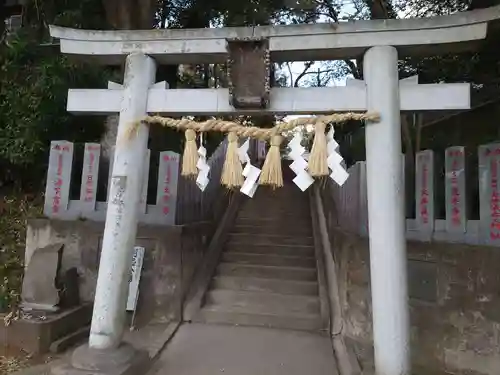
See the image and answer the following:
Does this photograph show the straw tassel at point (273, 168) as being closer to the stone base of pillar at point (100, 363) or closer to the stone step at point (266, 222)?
the stone base of pillar at point (100, 363)

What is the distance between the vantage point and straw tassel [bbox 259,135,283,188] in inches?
146

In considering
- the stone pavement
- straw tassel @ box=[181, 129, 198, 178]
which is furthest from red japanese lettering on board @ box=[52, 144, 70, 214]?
straw tassel @ box=[181, 129, 198, 178]

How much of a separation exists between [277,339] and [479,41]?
172 inches

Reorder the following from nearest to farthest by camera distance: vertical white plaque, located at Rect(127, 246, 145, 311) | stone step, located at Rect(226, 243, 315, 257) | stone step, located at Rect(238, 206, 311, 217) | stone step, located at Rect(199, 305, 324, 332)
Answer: vertical white plaque, located at Rect(127, 246, 145, 311) < stone step, located at Rect(199, 305, 324, 332) < stone step, located at Rect(226, 243, 315, 257) < stone step, located at Rect(238, 206, 311, 217)

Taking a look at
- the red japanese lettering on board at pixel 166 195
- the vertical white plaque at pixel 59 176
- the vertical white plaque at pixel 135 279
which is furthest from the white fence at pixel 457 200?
the vertical white plaque at pixel 59 176

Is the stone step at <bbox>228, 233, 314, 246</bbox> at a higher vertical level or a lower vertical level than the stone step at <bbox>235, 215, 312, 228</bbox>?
lower

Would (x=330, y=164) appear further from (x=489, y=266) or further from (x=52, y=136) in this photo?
(x=52, y=136)

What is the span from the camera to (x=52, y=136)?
767cm

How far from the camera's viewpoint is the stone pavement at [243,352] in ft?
15.9

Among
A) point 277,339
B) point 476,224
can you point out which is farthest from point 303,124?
point 277,339

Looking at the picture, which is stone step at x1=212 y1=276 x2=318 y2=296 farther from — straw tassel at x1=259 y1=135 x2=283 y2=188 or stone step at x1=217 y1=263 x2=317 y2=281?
straw tassel at x1=259 y1=135 x2=283 y2=188

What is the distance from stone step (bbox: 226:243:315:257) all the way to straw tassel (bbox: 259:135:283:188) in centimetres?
488

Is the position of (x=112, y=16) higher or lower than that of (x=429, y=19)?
higher

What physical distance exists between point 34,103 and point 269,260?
201 inches
